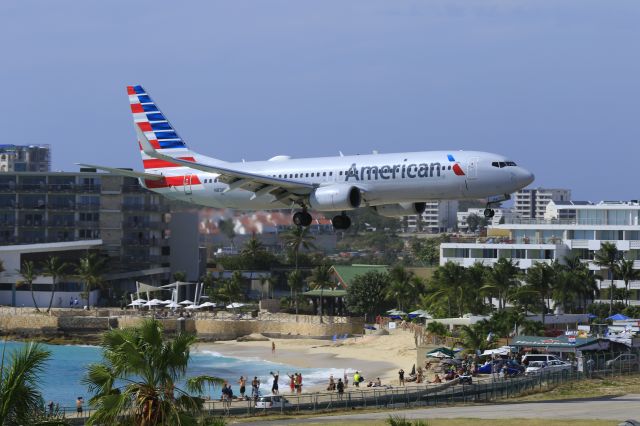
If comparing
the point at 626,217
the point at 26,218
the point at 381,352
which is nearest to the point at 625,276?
the point at 626,217

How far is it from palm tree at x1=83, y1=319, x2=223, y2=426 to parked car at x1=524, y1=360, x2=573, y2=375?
151ft

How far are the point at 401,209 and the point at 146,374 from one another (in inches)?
1735

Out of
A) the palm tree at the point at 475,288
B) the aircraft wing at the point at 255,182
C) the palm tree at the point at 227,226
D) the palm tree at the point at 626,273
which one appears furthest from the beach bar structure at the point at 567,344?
the palm tree at the point at 626,273

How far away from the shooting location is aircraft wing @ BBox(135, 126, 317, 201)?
67312 mm

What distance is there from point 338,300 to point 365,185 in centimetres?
8474

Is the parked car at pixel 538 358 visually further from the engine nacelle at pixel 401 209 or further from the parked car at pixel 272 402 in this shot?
the parked car at pixel 272 402

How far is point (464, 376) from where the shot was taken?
7012 cm

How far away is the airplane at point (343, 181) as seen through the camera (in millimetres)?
63500

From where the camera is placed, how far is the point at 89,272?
470 ft

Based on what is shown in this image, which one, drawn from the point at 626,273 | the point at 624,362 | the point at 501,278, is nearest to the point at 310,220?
the point at 624,362

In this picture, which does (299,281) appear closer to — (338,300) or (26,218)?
(338,300)

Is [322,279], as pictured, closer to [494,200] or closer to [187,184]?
[187,184]

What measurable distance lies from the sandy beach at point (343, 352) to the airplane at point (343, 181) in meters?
24.4

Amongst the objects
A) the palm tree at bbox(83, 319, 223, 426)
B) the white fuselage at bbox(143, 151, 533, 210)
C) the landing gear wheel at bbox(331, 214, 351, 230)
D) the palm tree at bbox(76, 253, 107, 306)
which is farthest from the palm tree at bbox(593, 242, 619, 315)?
the palm tree at bbox(83, 319, 223, 426)
